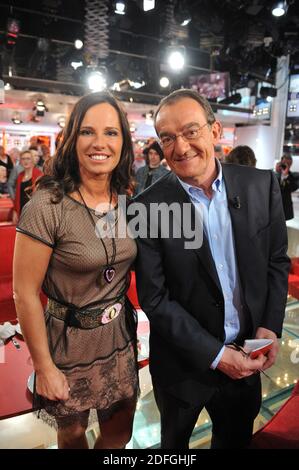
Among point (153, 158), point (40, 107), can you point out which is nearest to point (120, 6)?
point (153, 158)

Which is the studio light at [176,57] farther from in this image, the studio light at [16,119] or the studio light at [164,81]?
the studio light at [16,119]

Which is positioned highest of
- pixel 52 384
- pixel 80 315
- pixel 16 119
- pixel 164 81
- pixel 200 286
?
pixel 164 81

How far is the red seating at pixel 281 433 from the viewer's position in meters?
1.24

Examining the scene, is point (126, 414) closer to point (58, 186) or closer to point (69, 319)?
point (69, 319)

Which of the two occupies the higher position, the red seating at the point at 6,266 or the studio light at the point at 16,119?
the studio light at the point at 16,119

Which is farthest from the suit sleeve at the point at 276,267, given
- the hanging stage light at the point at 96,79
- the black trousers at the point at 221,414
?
the hanging stage light at the point at 96,79

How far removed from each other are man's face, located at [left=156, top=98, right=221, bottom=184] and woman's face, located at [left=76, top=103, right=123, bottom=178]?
0.19 meters

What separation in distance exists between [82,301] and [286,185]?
14.1 feet

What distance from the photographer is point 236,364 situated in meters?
1.25

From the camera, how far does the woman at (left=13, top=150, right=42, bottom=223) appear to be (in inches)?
171

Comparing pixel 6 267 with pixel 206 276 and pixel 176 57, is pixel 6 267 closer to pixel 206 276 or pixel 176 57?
pixel 206 276

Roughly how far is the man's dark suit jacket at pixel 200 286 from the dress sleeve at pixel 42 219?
12.7 inches

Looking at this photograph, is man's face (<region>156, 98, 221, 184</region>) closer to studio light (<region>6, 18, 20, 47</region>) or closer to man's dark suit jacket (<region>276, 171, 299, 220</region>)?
man's dark suit jacket (<region>276, 171, 299, 220</region>)

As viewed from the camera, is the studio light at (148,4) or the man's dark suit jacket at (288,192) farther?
the studio light at (148,4)
